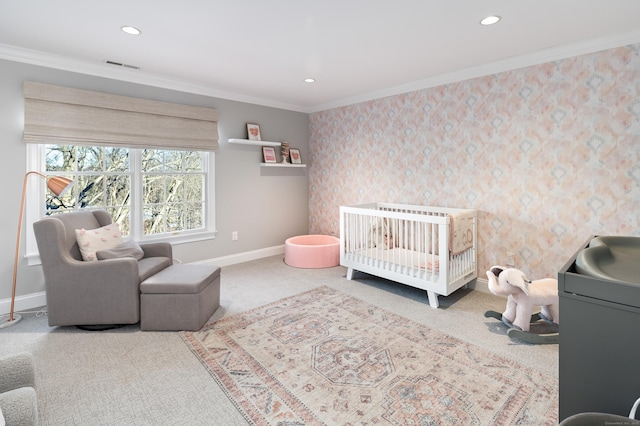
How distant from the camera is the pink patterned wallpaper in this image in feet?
8.58

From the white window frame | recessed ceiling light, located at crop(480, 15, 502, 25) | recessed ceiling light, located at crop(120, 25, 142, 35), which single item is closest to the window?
the white window frame

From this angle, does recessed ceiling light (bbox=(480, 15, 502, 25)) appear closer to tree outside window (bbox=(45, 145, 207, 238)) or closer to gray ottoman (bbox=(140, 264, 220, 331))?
gray ottoman (bbox=(140, 264, 220, 331))

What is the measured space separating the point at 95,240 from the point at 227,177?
1876 millimetres

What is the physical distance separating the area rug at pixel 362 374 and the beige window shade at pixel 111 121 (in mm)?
2203

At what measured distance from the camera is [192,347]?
230 centimetres

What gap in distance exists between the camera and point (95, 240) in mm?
2764

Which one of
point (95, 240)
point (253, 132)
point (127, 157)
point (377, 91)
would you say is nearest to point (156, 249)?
point (95, 240)

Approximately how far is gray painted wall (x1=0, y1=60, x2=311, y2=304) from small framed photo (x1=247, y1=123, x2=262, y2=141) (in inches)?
3.3

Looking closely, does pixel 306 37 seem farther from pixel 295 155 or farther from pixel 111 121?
pixel 295 155

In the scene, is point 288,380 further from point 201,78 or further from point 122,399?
point 201,78

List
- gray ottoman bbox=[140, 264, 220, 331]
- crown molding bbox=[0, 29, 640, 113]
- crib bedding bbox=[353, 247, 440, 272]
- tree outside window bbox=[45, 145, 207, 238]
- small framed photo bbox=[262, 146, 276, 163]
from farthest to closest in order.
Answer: small framed photo bbox=[262, 146, 276, 163] < tree outside window bbox=[45, 145, 207, 238] < crib bedding bbox=[353, 247, 440, 272] < crown molding bbox=[0, 29, 640, 113] < gray ottoman bbox=[140, 264, 220, 331]

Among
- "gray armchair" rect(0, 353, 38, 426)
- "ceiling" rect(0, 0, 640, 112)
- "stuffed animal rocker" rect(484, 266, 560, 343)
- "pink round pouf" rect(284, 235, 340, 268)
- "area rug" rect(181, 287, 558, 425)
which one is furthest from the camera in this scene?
"pink round pouf" rect(284, 235, 340, 268)

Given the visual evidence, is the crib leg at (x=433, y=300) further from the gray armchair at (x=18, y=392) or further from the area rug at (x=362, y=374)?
the gray armchair at (x=18, y=392)

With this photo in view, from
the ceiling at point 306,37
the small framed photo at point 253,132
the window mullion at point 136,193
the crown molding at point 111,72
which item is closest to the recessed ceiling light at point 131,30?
the ceiling at point 306,37
